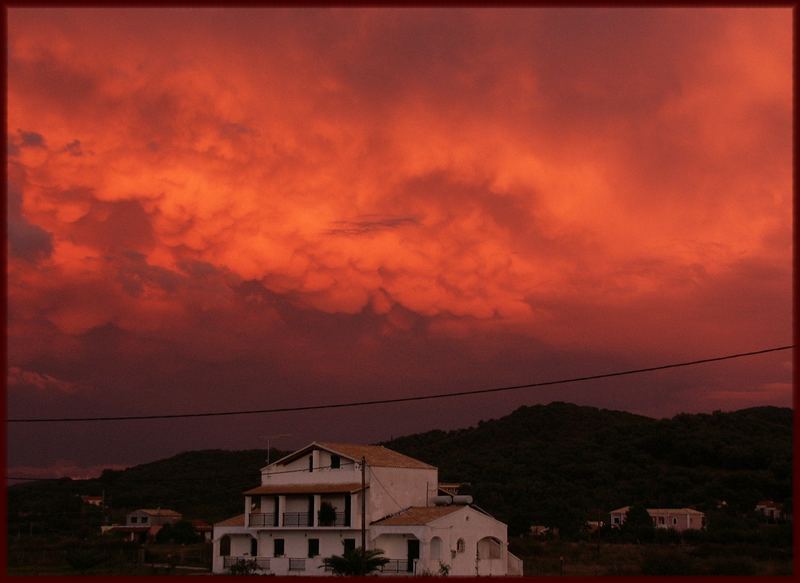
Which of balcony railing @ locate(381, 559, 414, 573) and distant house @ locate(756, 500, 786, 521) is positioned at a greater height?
distant house @ locate(756, 500, 786, 521)

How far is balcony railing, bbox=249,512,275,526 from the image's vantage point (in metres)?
60.4

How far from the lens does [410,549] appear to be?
178 feet

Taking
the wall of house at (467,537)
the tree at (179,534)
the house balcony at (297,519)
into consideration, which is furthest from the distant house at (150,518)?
the wall of house at (467,537)

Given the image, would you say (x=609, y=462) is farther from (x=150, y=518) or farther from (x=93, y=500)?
(x=93, y=500)

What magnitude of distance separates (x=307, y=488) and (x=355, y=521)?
4203 mm

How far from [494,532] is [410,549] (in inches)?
216

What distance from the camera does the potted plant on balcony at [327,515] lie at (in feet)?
189

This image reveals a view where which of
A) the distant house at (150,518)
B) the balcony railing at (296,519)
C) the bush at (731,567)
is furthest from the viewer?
the distant house at (150,518)

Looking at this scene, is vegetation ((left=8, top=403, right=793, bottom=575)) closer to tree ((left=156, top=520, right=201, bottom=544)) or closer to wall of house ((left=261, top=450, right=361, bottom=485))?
wall of house ((left=261, top=450, right=361, bottom=485))

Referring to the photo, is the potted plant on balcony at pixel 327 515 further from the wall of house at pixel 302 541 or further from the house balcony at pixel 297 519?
the house balcony at pixel 297 519

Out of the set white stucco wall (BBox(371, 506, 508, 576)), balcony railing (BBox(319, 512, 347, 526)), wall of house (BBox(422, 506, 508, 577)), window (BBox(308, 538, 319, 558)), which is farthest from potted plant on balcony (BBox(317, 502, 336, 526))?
wall of house (BBox(422, 506, 508, 577))

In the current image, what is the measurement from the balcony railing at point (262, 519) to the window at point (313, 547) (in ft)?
10.0

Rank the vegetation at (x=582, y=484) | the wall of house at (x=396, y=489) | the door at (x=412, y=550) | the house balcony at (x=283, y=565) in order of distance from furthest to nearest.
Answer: the vegetation at (x=582, y=484) → the wall of house at (x=396, y=489) → the house balcony at (x=283, y=565) → the door at (x=412, y=550)

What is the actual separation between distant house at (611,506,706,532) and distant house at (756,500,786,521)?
18.9 ft
